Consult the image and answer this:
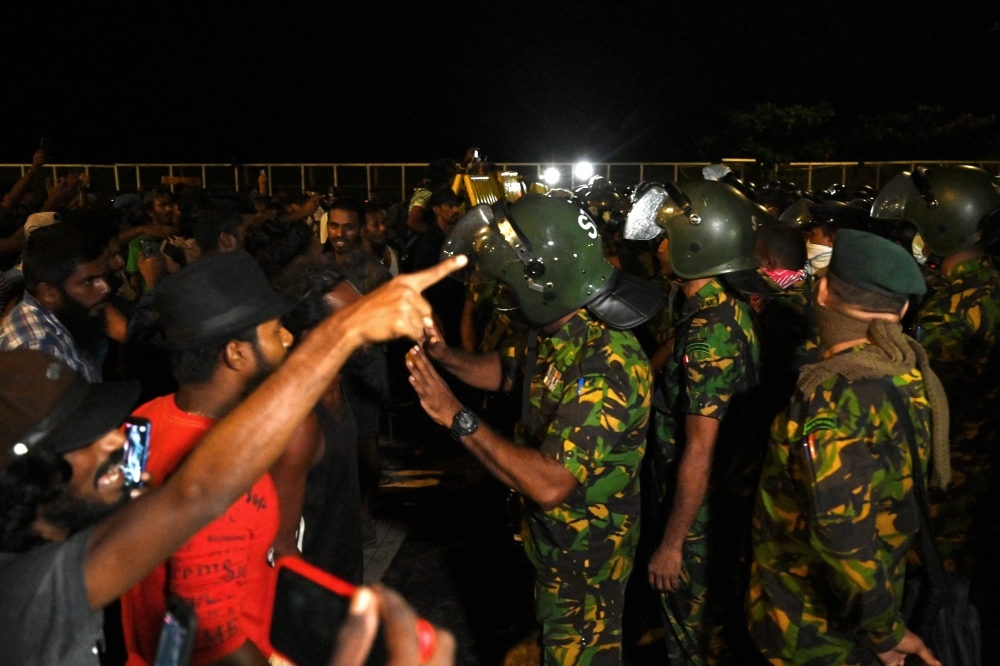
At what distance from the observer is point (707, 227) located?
441cm

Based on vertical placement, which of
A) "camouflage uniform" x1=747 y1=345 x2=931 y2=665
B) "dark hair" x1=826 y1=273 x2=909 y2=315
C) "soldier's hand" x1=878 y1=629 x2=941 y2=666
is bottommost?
"soldier's hand" x1=878 y1=629 x2=941 y2=666

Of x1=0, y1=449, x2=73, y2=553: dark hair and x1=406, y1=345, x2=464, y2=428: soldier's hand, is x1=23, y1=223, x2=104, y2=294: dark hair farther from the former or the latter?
x1=0, y1=449, x2=73, y2=553: dark hair

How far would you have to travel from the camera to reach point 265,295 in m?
2.71

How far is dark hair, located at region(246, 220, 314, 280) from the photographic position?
574 cm

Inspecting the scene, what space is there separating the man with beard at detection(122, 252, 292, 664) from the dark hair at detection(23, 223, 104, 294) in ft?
7.63

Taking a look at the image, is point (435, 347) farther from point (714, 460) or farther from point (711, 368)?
point (714, 460)

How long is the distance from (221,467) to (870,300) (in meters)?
2.35

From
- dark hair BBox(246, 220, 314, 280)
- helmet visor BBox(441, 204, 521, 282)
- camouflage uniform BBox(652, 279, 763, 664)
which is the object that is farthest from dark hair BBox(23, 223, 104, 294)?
camouflage uniform BBox(652, 279, 763, 664)

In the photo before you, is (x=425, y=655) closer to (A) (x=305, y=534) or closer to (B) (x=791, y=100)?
(A) (x=305, y=534)

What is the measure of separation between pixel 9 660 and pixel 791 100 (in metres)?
59.4

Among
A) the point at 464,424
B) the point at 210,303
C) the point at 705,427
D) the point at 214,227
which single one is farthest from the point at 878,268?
the point at 214,227

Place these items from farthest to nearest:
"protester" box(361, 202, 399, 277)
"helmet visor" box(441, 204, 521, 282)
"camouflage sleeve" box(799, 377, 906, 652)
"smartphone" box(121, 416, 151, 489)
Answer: "protester" box(361, 202, 399, 277) → "helmet visor" box(441, 204, 521, 282) → "camouflage sleeve" box(799, 377, 906, 652) → "smartphone" box(121, 416, 151, 489)

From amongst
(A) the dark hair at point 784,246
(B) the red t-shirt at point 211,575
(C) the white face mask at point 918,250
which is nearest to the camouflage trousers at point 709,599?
(A) the dark hair at point 784,246

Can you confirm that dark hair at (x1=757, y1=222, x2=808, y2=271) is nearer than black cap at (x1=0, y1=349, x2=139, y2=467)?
No
